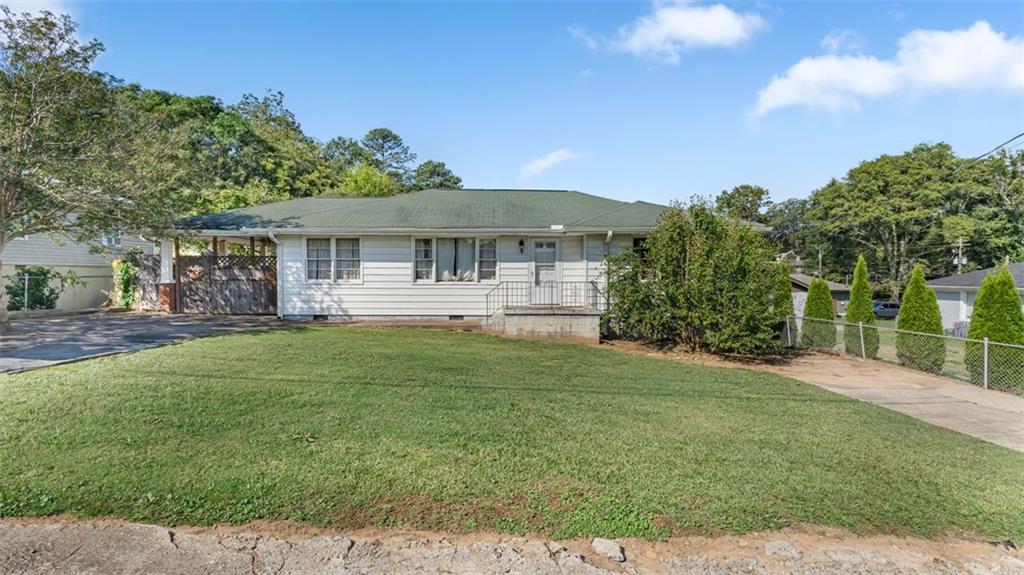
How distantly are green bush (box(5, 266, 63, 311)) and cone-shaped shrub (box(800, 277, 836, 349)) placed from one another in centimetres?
2142

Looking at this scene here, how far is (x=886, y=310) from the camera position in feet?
114

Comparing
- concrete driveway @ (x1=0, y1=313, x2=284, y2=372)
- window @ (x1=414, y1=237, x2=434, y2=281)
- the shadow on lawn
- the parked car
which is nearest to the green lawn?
the shadow on lawn

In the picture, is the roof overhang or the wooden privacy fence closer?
the roof overhang

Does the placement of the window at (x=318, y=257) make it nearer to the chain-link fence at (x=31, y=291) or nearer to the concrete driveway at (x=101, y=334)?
the concrete driveway at (x=101, y=334)

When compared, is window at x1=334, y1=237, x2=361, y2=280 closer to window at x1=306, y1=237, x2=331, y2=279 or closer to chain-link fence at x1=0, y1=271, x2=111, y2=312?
window at x1=306, y1=237, x2=331, y2=279

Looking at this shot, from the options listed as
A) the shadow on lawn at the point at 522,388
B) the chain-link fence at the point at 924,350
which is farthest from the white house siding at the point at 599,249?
the shadow on lawn at the point at 522,388

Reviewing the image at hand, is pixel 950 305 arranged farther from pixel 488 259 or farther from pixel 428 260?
pixel 428 260

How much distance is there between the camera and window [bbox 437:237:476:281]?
1277cm

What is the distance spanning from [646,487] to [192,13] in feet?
42.0

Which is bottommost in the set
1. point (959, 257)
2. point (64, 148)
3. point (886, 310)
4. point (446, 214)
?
point (886, 310)

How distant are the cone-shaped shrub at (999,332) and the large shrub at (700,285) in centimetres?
323

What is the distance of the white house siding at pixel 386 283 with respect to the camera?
12594 millimetres

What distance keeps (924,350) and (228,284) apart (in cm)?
1692

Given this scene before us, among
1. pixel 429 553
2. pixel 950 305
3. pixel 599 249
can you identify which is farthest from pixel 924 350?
pixel 950 305
